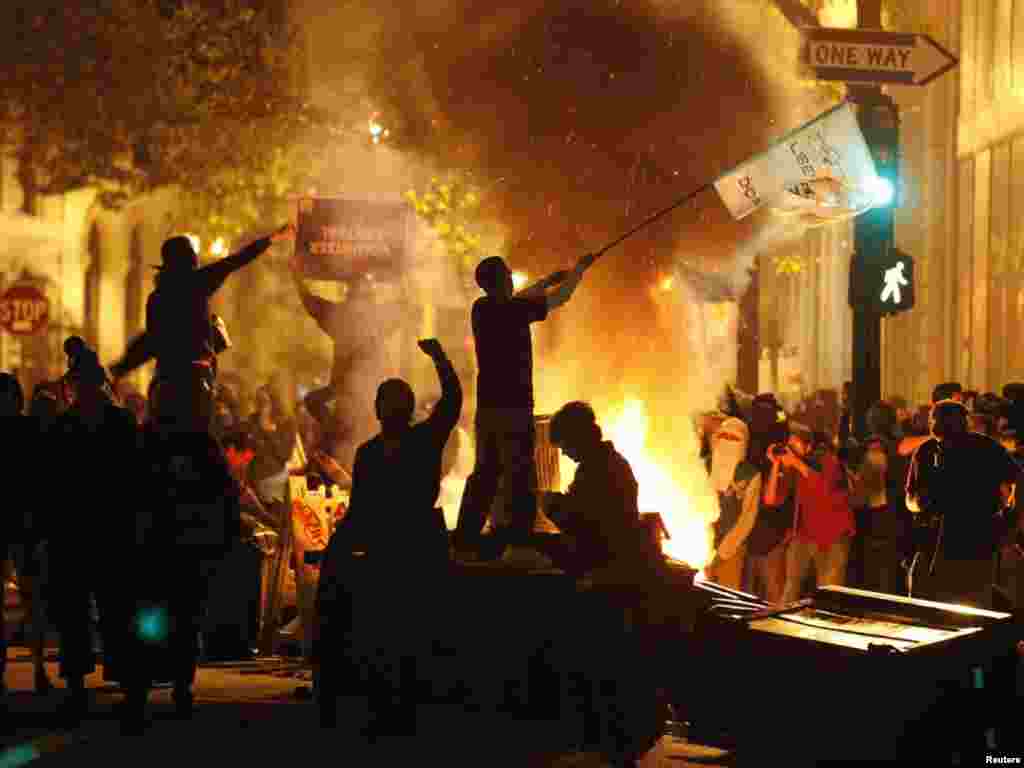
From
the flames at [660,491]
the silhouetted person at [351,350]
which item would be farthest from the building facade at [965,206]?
the silhouetted person at [351,350]

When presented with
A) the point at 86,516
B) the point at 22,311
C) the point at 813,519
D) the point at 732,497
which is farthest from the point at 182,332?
the point at 22,311

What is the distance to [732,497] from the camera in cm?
1198

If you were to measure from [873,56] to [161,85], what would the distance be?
18583 mm

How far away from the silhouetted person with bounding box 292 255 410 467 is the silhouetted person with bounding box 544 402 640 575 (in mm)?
7573

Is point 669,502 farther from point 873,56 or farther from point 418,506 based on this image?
point 418,506

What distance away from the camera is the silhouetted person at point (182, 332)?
9445 mm

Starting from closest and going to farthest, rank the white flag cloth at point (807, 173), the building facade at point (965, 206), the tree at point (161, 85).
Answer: the white flag cloth at point (807, 173) → the building facade at point (965, 206) → the tree at point (161, 85)

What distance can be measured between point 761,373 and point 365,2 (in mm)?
10172

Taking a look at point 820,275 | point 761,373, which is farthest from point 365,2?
point 820,275

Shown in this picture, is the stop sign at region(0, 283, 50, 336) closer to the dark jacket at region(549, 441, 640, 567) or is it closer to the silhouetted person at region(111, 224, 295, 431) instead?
the silhouetted person at region(111, 224, 295, 431)

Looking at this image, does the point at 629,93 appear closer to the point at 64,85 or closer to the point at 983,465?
the point at 64,85

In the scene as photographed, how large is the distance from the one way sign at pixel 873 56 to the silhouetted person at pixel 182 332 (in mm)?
4534

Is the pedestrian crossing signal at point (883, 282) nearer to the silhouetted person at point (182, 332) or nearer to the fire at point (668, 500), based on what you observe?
the fire at point (668, 500)

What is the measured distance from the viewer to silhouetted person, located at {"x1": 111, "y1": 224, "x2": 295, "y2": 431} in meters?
9.45
